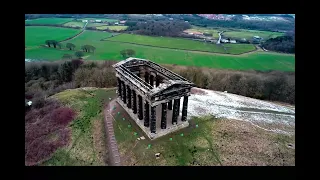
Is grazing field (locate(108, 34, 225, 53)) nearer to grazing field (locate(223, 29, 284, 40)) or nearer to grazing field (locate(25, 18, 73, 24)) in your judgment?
grazing field (locate(223, 29, 284, 40))

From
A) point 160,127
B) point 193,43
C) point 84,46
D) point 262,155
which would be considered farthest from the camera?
point 193,43

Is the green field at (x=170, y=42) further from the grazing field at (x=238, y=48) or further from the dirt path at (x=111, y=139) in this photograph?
the dirt path at (x=111, y=139)

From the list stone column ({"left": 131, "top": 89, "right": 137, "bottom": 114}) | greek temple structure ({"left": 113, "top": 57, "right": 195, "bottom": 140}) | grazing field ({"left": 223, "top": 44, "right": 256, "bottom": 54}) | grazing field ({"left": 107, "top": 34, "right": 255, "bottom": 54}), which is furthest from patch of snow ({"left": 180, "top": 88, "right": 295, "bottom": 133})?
grazing field ({"left": 107, "top": 34, "right": 255, "bottom": 54})

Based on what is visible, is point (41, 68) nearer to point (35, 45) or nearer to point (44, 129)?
point (35, 45)

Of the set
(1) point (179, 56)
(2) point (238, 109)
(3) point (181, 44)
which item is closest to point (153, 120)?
(2) point (238, 109)

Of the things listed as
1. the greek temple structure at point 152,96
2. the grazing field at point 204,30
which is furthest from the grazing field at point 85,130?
the grazing field at point 204,30

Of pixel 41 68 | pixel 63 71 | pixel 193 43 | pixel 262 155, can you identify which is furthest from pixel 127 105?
pixel 193 43
